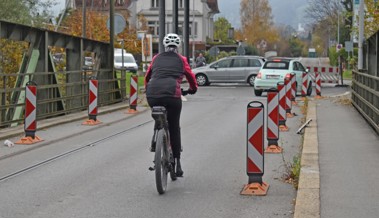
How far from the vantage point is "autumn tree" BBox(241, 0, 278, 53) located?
120 metres

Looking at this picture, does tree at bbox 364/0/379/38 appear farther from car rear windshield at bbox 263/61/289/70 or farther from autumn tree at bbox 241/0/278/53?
autumn tree at bbox 241/0/278/53

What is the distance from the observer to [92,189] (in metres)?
8.38

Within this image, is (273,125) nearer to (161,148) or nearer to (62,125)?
(161,148)

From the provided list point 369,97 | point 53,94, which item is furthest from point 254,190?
point 53,94

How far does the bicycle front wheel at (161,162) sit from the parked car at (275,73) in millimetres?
20031

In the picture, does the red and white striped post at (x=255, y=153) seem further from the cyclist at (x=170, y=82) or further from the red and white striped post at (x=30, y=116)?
the red and white striped post at (x=30, y=116)

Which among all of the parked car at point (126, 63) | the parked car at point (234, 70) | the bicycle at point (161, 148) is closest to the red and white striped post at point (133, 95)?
the bicycle at point (161, 148)

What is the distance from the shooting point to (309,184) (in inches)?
320

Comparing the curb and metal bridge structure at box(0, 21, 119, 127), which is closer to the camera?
the curb

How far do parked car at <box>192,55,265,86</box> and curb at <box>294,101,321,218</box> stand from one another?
80.1 ft

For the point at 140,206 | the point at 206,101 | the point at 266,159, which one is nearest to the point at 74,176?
the point at 140,206

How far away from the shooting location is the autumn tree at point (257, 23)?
393 feet

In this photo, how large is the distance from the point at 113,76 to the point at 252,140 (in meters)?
15.6

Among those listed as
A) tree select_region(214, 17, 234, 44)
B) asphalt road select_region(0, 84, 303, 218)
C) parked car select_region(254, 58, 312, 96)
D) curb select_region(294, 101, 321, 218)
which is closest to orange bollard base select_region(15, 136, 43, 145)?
asphalt road select_region(0, 84, 303, 218)
